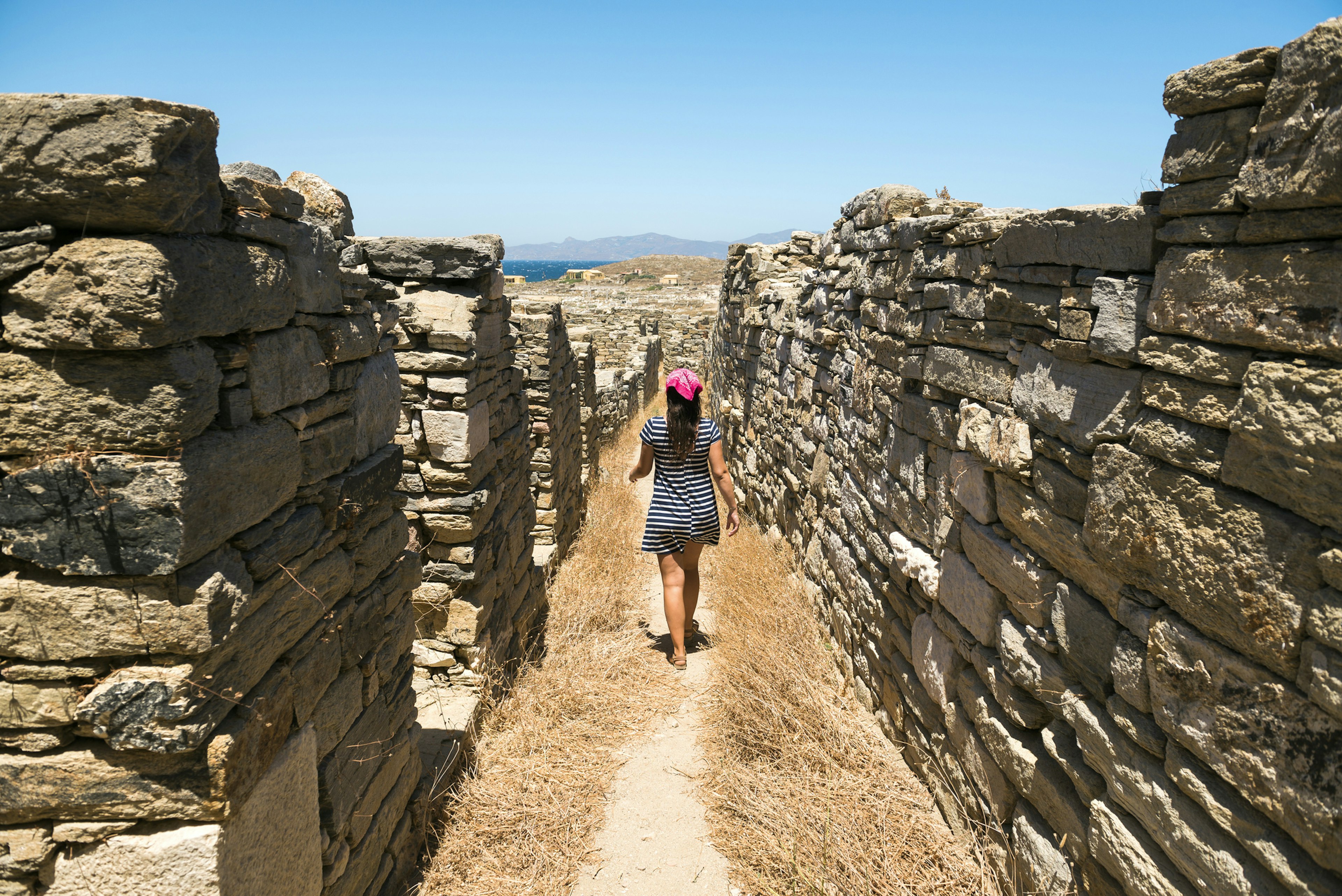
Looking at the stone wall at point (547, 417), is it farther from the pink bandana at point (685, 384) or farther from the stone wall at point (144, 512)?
the stone wall at point (144, 512)

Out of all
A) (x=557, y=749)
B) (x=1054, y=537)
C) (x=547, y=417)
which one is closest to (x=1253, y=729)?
(x=1054, y=537)

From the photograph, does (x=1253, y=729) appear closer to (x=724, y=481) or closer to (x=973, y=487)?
(x=973, y=487)

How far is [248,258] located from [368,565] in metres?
1.23

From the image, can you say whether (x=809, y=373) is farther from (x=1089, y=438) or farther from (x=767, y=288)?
(x=1089, y=438)

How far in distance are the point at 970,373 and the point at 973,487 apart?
50 centimetres

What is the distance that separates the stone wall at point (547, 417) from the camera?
259 inches

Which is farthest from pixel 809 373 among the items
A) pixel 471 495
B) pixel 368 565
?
pixel 368 565

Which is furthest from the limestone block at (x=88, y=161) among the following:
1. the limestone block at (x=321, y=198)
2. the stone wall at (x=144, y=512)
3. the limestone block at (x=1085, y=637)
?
the limestone block at (x=1085, y=637)

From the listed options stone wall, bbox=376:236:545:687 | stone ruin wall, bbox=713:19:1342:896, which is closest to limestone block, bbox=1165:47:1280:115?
stone ruin wall, bbox=713:19:1342:896

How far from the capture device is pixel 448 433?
3.96 m

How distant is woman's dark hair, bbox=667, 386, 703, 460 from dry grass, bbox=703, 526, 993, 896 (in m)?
1.27

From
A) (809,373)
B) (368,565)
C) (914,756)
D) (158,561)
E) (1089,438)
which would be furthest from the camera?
(809,373)

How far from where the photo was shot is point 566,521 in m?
7.38

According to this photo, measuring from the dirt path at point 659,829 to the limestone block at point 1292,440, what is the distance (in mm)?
2559
